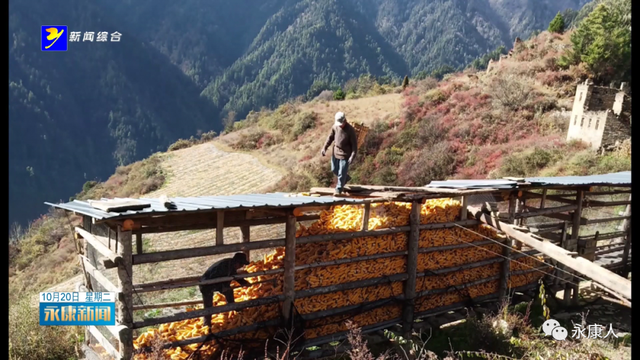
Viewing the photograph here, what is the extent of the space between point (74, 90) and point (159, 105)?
507 inches

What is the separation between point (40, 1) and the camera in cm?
7956

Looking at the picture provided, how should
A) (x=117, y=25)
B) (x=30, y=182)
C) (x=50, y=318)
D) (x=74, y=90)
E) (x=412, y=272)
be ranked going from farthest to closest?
(x=117, y=25) < (x=74, y=90) < (x=30, y=182) < (x=412, y=272) < (x=50, y=318)

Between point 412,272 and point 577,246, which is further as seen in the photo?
point 577,246

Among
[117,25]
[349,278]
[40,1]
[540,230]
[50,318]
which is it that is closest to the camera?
[50,318]

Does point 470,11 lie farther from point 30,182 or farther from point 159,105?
point 30,182

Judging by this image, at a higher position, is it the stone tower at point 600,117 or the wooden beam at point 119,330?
the stone tower at point 600,117

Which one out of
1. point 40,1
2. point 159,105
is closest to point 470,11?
point 159,105

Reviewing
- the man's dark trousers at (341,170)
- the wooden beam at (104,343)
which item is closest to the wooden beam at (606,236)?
the man's dark trousers at (341,170)

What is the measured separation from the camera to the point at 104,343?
540 cm

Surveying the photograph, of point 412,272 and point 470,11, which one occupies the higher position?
point 470,11

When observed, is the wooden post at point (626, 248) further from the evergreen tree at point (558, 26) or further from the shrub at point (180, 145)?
the shrub at point (180, 145)

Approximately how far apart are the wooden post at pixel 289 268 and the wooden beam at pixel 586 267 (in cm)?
311

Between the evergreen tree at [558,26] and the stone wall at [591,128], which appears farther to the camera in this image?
the evergreen tree at [558,26]

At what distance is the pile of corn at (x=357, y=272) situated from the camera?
5.90 metres
